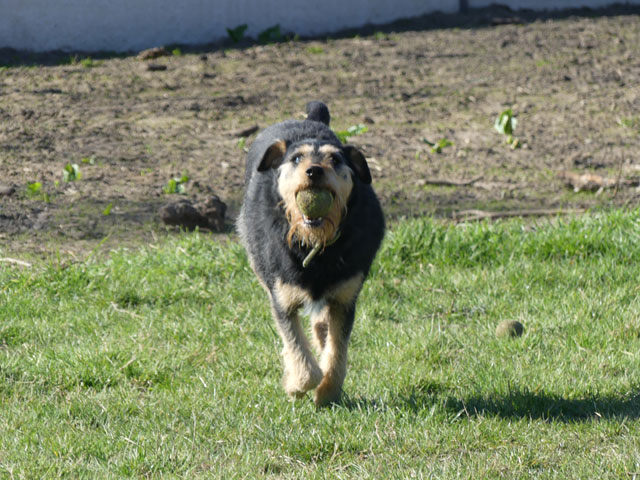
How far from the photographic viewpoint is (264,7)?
593 inches

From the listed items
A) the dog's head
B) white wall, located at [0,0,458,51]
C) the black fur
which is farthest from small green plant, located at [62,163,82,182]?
white wall, located at [0,0,458,51]

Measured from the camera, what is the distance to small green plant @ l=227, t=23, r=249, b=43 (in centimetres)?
1445

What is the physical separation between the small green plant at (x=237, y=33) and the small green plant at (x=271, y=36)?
0.29m

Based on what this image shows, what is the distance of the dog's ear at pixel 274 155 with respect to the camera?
467 cm

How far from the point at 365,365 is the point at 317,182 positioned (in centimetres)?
145

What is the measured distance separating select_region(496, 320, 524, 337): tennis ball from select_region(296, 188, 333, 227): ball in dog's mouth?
1762mm

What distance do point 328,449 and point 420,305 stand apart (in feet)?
7.03

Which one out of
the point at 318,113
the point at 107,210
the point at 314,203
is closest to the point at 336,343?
the point at 314,203

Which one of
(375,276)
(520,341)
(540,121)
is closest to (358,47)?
(540,121)

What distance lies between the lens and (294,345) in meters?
4.70

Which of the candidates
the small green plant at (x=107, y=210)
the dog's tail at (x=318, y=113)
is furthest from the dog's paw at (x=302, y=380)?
the small green plant at (x=107, y=210)

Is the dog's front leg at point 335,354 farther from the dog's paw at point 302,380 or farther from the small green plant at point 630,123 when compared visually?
the small green plant at point 630,123

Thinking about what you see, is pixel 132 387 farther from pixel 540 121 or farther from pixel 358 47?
pixel 358 47

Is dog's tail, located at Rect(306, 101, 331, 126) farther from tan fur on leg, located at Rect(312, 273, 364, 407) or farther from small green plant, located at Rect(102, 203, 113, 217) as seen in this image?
small green plant, located at Rect(102, 203, 113, 217)
